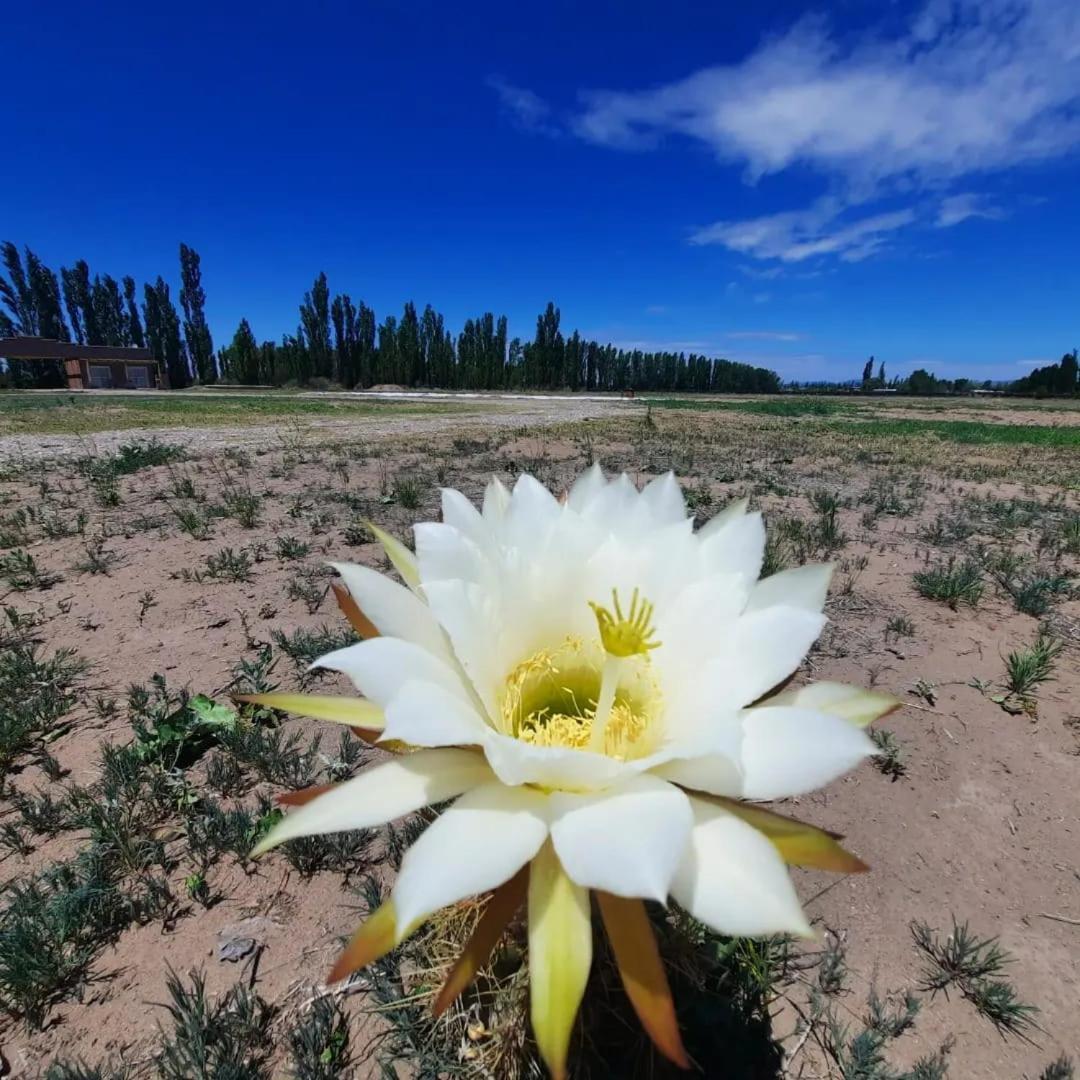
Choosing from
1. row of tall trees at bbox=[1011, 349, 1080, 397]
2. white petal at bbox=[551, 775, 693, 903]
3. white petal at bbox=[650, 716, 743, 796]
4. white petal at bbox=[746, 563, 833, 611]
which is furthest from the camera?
row of tall trees at bbox=[1011, 349, 1080, 397]

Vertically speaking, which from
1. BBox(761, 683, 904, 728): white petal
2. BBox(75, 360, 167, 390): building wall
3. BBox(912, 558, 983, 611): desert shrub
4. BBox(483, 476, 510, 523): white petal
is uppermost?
BBox(483, 476, 510, 523): white petal

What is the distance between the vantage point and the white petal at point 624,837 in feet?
2.04

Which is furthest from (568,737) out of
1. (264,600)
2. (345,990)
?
(264,600)

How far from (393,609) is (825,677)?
7.91 ft

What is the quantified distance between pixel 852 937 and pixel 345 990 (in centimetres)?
133

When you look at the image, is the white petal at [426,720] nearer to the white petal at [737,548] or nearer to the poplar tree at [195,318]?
the white petal at [737,548]

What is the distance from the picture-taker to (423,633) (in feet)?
3.10

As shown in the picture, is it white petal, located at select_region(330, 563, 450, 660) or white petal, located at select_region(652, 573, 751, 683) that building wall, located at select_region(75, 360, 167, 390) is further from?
white petal, located at select_region(652, 573, 751, 683)

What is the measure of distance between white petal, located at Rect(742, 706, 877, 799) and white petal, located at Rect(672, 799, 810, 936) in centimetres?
5

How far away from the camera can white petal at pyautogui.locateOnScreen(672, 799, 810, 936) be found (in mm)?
626

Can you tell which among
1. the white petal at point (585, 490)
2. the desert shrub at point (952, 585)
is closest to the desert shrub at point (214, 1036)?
the white petal at point (585, 490)

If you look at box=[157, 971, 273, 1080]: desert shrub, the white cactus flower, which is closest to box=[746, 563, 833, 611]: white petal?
the white cactus flower

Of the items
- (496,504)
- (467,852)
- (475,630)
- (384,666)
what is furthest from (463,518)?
(467,852)

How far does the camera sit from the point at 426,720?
0.73 metres
